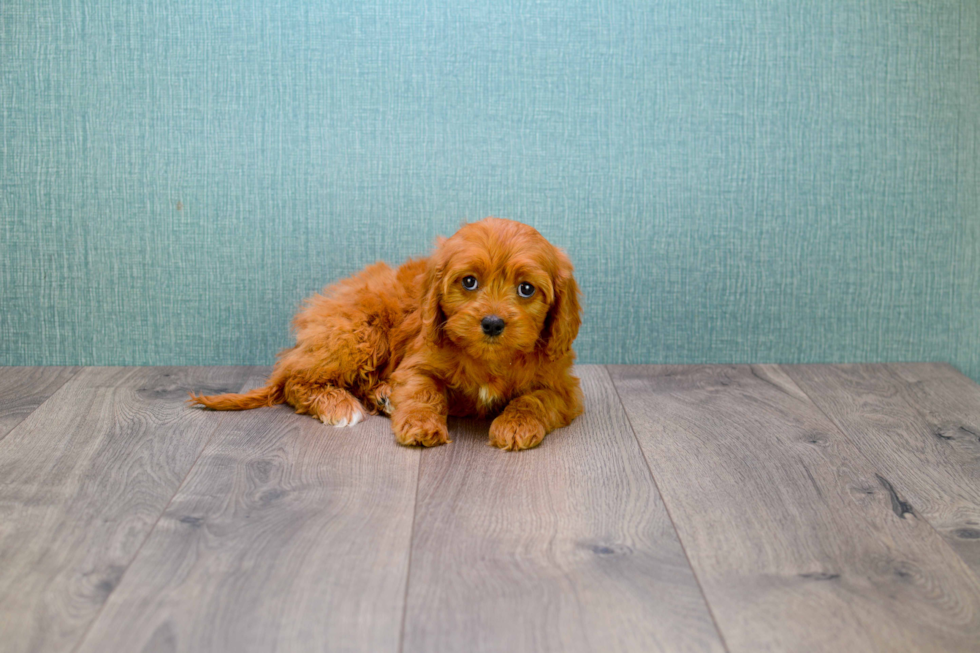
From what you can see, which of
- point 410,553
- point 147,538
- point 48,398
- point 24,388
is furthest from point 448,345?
point 24,388

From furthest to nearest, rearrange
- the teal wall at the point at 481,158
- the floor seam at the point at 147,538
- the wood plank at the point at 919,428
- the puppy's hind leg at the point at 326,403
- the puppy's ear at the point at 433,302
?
the teal wall at the point at 481,158, the puppy's hind leg at the point at 326,403, the puppy's ear at the point at 433,302, the wood plank at the point at 919,428, the floor seam at the point at 147,538

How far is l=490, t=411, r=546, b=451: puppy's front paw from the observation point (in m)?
2.12

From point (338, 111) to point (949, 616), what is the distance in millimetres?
2125

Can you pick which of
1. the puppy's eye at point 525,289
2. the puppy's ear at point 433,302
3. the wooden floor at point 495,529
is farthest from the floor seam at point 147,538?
the puppy's eye at point 525,289

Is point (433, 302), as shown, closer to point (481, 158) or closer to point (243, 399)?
point (243, 399)

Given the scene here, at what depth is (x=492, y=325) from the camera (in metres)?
2.05

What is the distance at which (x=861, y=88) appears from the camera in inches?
108

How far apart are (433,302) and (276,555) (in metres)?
0.79

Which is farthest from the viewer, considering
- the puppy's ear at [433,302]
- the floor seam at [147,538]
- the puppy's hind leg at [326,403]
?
the puppy's hind leg at [326,403]

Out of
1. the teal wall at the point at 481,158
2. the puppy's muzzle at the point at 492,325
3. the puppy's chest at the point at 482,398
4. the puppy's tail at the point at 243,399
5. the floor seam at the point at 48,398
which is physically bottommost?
the floor seam at the point at 48,398

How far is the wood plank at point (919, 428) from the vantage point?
6.03 feet

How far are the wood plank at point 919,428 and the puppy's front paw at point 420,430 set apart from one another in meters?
1.07

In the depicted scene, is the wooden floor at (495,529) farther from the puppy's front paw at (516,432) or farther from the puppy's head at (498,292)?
the puppy's head at (498,292)

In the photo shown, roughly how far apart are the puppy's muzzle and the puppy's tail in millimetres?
724
